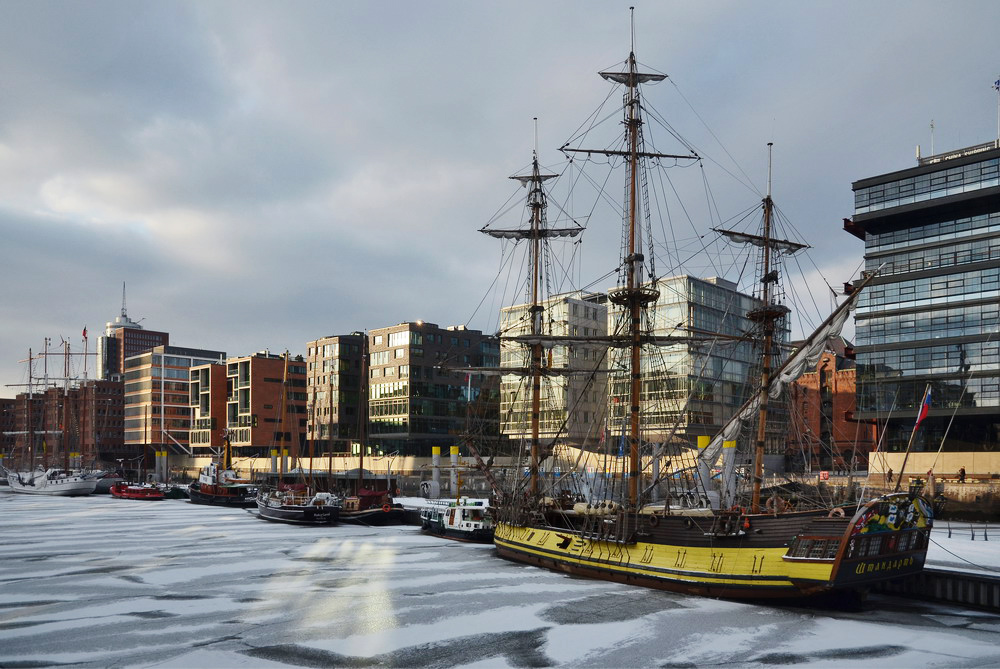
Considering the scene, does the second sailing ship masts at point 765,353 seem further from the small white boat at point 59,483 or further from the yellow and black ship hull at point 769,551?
the small white boat at point 59,483

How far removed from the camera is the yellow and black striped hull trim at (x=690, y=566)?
32044 millimetres

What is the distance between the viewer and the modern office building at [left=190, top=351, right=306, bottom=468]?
151500 millimetres

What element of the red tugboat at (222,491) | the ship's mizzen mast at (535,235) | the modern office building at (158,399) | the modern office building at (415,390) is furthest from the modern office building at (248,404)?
the ship's mizzen mast at (535,235)

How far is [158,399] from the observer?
180375 mm

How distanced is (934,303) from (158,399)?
159 m

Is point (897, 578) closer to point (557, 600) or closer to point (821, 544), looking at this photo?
point (821, 544)

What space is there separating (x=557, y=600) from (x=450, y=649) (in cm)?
970

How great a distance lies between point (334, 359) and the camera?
146000 millimetres

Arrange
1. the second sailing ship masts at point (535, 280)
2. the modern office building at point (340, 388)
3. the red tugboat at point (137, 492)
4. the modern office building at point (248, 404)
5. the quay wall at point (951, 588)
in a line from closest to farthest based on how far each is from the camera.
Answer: the quay wall at point (951, 588), the second sailing ship masts at point (535, 280), the red tugboat at point (137, 492), the modern office building at point (340, 388), the modern office building at point (248, 404)

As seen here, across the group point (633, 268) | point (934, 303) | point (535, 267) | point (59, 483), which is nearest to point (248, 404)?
point (59, 483)

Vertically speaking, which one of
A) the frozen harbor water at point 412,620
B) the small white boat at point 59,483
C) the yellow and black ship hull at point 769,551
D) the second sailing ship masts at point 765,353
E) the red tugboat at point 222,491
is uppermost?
the second sailing ship masts at point 765,353

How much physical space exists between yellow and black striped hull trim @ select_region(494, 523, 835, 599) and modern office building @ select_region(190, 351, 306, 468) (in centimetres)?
10757

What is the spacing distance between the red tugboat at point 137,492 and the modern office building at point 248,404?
93.4 feet

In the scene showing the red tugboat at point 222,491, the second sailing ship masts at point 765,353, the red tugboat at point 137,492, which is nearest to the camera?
the second sailing ship masts at point 765,353
